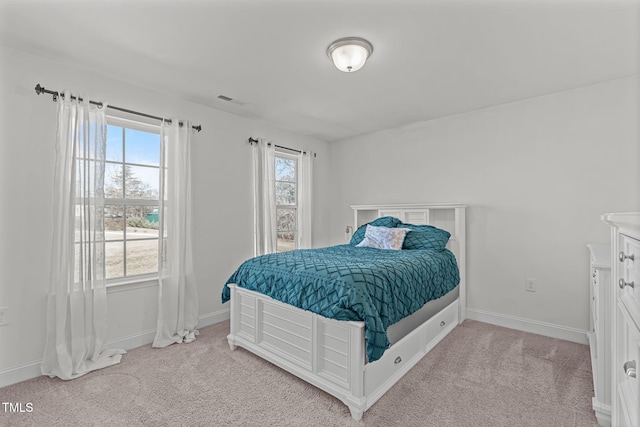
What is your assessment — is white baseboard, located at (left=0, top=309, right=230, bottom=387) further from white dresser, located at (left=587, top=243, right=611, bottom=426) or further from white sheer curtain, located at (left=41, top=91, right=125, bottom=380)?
white dresser, located at (left=587, top=243, right=611, bottom=426)

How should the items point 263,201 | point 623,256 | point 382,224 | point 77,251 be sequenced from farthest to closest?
point 263,201 < point 382,224 < point 77,251 < point 623,256

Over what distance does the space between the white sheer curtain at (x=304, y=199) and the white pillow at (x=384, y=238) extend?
3.38 feet

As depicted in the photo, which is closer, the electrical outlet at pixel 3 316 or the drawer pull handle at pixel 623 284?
the drawer pull handle at pixel 623 284

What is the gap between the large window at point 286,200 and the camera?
4129 millimetres

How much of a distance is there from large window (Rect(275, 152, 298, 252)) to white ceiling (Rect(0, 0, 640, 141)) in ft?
3.99

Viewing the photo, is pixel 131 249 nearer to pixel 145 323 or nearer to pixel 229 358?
pixel 145 323

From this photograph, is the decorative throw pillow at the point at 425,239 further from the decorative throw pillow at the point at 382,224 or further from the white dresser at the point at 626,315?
the white dresser at the point at 626,315

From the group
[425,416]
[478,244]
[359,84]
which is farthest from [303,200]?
[425,416]

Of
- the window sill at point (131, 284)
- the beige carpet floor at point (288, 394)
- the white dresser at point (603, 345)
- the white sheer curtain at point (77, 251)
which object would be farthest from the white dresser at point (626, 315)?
the window sill at point (131, 284)

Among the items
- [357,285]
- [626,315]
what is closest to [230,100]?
[357,285]

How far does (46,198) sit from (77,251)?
45 cm

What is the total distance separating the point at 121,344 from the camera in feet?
8.62

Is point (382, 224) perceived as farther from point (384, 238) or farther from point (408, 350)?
point (408, 350)

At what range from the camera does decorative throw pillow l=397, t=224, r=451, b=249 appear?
10.2 ft
